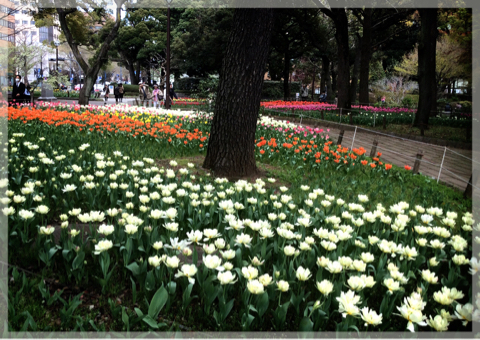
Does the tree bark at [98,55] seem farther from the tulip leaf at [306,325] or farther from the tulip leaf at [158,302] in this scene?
the tulip leaf at [306,325]

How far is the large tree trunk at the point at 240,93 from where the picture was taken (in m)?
5.49

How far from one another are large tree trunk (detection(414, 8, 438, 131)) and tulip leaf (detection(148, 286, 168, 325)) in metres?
14.9

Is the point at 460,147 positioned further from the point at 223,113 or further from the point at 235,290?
the point at 235,290

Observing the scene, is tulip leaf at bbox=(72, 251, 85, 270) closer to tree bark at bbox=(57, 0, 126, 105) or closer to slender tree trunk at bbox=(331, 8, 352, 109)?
tree bark at bbox=(57, 0, 126, 105)

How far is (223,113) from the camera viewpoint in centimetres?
569

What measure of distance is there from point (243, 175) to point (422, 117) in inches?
493

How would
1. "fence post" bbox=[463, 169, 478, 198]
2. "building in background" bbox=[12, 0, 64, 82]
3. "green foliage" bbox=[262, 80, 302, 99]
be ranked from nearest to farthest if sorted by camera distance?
"fence post" bbox=[463, 169, 478, 198], "building in background" bbox=[12, 0, 64, 82], "green foliage" bbox=[262, 80, 302, 99]

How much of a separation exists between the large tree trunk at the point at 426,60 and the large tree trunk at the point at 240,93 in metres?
11.3

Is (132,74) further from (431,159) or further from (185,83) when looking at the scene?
(431,159)

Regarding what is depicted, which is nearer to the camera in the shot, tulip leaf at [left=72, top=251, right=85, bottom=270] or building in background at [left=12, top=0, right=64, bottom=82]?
tulip leaf at [left=72, top=251, right=85, bottom=270]

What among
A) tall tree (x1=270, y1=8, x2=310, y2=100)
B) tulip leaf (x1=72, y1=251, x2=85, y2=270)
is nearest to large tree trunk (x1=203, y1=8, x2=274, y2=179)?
tulip leaf (x1=72, y1=251, x2=85, y2=270)

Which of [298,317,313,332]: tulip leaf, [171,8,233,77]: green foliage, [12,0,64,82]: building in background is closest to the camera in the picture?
[298,317,313,332]: tulip leaf

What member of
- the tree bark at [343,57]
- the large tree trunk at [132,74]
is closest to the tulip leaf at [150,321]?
the tree bark at [343,57]

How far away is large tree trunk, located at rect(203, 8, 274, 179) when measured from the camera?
18.0 feet
